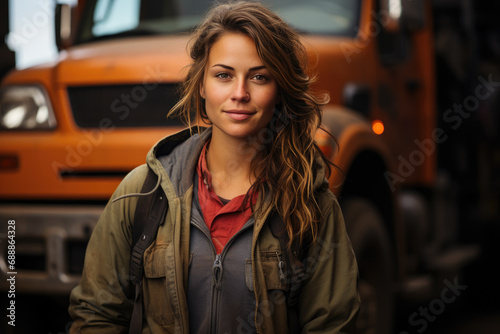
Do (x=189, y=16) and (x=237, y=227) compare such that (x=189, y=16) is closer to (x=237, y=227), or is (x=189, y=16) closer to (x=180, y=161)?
(x=180, y=161)

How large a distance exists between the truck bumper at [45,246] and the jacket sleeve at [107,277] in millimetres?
1482

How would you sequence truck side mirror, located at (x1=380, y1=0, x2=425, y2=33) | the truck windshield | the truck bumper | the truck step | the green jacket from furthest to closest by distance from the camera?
the truck step
truck side mirror, located at (x1=380, y1=0, x2=425, y2=33)
the truck windshield
the truck bumper
the green jacket

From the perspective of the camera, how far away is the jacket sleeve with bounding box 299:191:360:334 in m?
2.29

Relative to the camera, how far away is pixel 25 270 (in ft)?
12.8

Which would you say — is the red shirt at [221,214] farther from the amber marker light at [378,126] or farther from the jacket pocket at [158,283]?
the amber marker light at [378,126]

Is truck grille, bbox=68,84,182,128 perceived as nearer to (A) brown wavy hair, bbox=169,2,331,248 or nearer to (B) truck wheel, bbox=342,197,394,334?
(B) truck wheel, bbox=342,197,394,334

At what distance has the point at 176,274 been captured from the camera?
2.22 m

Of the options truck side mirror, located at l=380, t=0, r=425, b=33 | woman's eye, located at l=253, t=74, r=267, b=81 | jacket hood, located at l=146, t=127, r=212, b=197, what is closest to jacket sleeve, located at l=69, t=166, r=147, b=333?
jacket hood, located at l=146, t=127, r=212, b=197

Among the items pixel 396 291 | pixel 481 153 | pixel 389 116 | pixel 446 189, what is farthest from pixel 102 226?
pixel 481 153

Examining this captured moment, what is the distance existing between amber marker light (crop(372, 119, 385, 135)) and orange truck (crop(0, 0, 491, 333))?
11 millimetres

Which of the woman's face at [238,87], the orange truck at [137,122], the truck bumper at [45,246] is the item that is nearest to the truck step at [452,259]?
the orange truck at [137,122]

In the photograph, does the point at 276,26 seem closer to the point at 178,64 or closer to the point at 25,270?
the point at 178,64

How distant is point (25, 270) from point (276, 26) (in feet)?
7.33

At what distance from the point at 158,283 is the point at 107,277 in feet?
0.57
